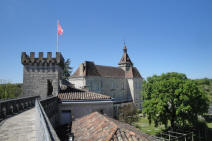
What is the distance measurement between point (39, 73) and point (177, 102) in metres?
17.6

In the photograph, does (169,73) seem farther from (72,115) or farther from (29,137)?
(29,137)

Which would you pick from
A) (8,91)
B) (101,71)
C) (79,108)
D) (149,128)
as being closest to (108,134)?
(79,108)

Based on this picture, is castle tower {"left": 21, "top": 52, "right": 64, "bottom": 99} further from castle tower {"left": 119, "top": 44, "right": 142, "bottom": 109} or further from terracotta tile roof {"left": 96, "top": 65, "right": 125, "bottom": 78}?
castle tower {"left": 119, "top": 44, "right": 142, "bottom": 109}

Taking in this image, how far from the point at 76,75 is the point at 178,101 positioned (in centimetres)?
3134

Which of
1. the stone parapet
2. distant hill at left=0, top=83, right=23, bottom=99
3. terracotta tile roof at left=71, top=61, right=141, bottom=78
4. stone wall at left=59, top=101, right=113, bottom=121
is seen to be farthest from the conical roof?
the stone parapet

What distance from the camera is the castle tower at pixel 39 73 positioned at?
59.6 ft

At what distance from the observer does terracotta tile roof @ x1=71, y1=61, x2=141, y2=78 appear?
4453 centimetres

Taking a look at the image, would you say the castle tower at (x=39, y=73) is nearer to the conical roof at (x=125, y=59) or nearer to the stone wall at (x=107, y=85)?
the stone wall at (x=107, y=85)

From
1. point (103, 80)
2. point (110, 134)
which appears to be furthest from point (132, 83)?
point (110, 134)

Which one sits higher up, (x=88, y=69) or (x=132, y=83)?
(x=88, y=69)

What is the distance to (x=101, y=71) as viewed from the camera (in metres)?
50.7

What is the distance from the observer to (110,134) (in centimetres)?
764

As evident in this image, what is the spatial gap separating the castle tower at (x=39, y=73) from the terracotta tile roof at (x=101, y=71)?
24817mm

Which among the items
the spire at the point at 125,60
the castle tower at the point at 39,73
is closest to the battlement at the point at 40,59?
the castle tower at the point at 39,73
